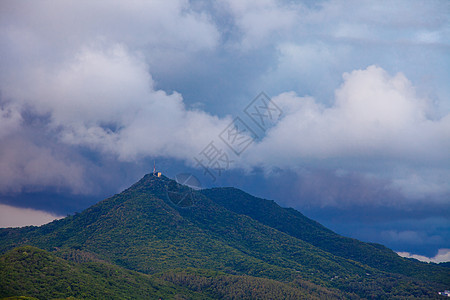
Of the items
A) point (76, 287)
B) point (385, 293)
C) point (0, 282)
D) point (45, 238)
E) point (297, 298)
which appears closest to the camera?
point (0, 282)

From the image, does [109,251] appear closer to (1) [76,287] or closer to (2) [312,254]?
(1) [76,287]

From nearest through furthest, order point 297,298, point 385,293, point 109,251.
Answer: point 297,298 < point 385,293 < point 109,251

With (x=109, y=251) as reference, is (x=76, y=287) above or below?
below

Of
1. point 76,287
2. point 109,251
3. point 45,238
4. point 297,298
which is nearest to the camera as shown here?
point 76,287

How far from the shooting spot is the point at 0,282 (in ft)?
316

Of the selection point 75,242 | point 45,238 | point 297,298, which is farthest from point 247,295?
point 45,238

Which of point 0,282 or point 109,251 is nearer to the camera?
point 0,282

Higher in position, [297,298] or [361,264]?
[361,264]

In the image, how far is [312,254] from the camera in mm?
191750

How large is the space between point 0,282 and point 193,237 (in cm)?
10095

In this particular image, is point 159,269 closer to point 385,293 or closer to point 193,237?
point 193,237

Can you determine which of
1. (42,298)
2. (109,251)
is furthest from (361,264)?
(42,298)

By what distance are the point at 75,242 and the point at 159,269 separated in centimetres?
4325

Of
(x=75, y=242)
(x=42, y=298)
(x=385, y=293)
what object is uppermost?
(x=75, y=242)
